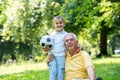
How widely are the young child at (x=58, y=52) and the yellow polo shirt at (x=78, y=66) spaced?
0.51 m

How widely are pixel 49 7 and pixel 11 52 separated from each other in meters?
17.1

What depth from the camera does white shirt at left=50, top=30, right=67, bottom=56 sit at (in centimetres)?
634

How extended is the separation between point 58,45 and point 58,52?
11 centimetres

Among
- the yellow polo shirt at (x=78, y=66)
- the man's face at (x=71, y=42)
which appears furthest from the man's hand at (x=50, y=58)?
the man's face at (x=71, y=42)

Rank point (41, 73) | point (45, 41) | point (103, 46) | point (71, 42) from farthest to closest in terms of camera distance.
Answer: point (103, 46) < point (41, 73) < point (45, 41) < point (71, 42)

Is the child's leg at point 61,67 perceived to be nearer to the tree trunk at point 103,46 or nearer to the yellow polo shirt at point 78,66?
the yellow polo shirt at point 78,66

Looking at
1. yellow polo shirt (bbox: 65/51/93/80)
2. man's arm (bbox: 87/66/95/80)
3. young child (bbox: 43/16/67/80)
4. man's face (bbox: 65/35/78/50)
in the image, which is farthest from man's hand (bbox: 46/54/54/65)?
man's arm (bbox: 87/66/95/80)

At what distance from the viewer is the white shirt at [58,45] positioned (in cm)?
634

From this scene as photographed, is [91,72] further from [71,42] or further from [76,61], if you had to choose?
[71,42]

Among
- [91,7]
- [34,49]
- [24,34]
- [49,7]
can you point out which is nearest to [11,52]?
[34,49]

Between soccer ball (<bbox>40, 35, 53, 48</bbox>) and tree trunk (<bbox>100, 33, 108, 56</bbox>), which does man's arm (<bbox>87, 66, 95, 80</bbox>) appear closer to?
soccer ball (<bbox>40, 35, 53, 48</bbox>)

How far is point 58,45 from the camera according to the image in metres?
6.36

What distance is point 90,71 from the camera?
5418mm

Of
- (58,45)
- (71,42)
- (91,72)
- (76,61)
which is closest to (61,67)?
(58,45)
